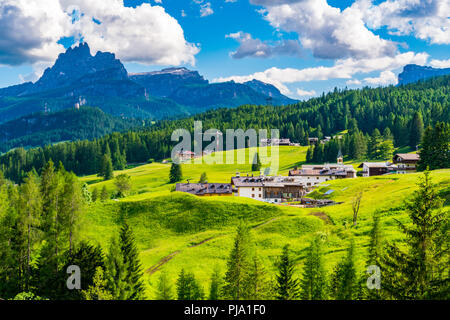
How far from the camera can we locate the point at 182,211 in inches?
3095

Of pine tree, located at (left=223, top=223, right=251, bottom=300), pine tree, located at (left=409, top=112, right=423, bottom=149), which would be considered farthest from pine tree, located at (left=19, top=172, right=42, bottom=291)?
pine tree, located at (left=409, top=112, right=423, bottom=149)

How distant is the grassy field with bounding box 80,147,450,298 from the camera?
182 ft

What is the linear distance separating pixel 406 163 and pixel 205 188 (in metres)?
76.7

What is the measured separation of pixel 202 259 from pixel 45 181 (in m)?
27.1

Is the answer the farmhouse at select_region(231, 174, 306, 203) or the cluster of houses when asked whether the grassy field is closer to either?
the farmhouse at select_region(231, 174, 306, 203)

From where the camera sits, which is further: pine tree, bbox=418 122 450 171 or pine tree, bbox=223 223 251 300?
pine tree, bbox=418 122 450 171

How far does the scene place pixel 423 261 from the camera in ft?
78.3

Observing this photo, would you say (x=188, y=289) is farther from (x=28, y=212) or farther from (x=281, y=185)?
(x=281, y=185)

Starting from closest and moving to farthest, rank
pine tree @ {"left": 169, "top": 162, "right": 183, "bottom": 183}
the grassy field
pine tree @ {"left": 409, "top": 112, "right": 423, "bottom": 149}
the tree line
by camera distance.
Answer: the tree line < the grassy field < pine tree @ {"left": 169, "top": 162, "right": 183, "bottom": 183} < pine tree @ {"left": 409, "top": 112, "right": 423, "bottom": 149}

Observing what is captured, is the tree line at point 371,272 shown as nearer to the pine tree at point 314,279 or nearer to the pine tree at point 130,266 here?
the pine tree at point 314,279

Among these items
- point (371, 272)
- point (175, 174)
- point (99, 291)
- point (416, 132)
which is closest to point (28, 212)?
point (99, 291)

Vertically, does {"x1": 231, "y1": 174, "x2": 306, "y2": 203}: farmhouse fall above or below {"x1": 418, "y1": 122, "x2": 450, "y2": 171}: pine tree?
below

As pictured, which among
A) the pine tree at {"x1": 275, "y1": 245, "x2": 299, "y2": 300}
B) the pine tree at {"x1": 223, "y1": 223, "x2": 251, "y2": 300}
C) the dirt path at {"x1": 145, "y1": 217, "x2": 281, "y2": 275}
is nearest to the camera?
the pine tree at {"x1": 275, "y1": 245, "x2": 299, "y2": 300}
